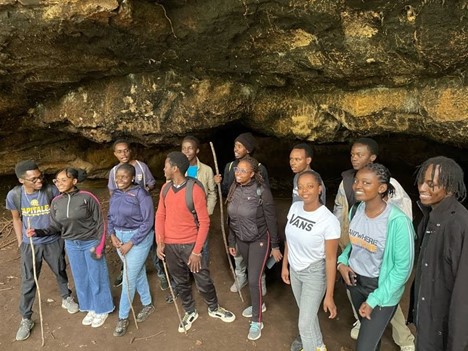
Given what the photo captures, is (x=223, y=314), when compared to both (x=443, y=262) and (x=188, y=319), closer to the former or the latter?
(x=188, y=319)

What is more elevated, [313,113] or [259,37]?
[259,37]

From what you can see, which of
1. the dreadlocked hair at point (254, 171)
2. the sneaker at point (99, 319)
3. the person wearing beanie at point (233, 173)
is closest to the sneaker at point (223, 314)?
the person wearing beanie at point (233, 173)

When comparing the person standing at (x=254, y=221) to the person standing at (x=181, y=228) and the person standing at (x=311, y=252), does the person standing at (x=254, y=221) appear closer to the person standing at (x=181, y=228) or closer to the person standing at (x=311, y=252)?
the person standing at (x=181, y=228)

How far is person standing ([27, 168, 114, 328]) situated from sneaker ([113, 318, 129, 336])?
32cm

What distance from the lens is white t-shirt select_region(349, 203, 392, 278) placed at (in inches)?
140

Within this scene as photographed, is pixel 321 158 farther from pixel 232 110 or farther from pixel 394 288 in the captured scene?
pixel 394 288

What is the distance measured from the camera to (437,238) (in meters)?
3.12

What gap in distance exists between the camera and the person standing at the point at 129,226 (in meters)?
4.98

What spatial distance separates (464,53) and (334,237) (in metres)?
2.73

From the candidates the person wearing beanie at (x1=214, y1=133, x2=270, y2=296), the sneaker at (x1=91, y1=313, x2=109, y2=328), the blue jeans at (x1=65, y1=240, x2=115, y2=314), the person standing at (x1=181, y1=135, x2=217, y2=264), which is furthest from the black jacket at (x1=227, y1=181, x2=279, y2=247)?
the sneaker at (x1=91, y1=313, x2=109, y2=328)

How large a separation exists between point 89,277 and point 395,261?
4.13 metres

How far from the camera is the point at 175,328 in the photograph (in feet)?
17.6

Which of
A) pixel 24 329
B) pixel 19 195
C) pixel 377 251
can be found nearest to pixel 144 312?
pixel 24 329

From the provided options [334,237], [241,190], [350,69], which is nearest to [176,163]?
[241,190]
